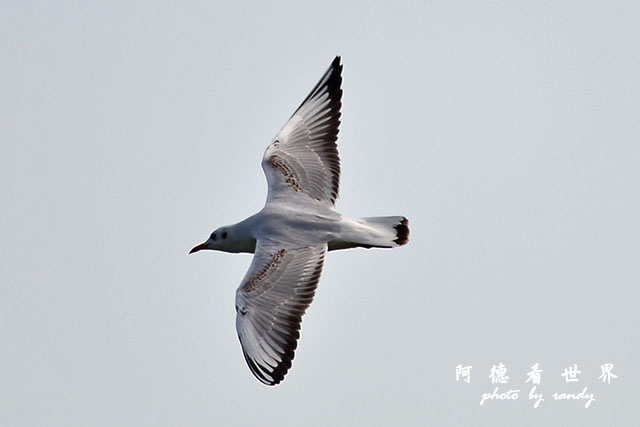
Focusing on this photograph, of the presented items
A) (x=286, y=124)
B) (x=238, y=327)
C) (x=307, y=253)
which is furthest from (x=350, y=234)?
(x=286, y=124)

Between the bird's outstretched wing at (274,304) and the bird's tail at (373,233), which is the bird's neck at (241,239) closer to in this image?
the bird's outstretched wing at (274,304)

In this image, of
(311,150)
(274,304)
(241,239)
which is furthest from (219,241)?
(274,304)

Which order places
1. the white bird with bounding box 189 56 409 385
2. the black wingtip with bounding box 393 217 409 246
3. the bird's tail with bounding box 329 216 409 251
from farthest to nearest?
the black wingtip with bounding box 393 217 409 246, the bird's tail with bounding box 329 216 409 251, the white bird with bounding box 189 56 409 385

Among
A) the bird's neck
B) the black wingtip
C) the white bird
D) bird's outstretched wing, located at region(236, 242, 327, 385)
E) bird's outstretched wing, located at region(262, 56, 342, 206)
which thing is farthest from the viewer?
bird's outstretched wing, located at region(262, 56, 342, 206)

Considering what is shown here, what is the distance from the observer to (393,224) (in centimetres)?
1530

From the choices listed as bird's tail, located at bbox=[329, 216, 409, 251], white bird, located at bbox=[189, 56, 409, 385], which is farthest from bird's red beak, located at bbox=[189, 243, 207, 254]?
bird's tail, located at bbox=[329, 216, 409, 251]

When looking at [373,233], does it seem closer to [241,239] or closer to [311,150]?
[241,239]

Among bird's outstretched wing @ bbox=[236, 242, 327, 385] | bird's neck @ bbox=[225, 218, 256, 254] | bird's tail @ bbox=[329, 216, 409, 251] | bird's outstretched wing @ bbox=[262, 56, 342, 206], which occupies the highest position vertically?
bird's outstretched wing @ bbox=[262, 56, 342, 206]

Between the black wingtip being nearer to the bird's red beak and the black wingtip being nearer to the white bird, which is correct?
the white bird

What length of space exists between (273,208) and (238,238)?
0.50 meters

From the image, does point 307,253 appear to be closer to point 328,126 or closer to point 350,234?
point 350,234

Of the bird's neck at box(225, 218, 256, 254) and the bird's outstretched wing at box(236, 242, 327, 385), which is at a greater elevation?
the bird's neck at box(225, 218, 256, 254)

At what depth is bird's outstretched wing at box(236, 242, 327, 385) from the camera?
1402cm

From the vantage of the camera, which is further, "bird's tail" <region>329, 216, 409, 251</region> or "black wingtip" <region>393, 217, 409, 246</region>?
"black wingtip" <region>393, 217, 409, 246</region>
